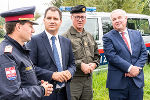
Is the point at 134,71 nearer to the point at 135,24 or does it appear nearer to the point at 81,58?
the point at 81,58

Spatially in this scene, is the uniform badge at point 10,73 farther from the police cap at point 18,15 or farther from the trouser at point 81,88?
the trouser at point 81,88

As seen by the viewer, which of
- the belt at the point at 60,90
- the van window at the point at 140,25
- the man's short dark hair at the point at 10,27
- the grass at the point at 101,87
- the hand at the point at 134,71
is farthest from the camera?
the van window at the point at 140,25

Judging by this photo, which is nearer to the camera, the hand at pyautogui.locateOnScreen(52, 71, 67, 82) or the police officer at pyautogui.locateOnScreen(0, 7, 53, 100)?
the police officer at pyautogui.locateOnScreen(0, 7, 53, 100)

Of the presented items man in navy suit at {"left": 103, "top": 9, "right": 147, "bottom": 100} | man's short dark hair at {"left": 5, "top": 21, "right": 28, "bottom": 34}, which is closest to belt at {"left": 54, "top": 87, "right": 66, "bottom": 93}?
man in navy suit at {"left": 103, "top": 9, "right": 147, "bottom": 100}

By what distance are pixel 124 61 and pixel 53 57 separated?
1087mm

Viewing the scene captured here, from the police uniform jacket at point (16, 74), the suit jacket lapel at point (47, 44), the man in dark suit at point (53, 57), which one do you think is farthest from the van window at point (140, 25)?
the police uniform jacket at point (16, 74)

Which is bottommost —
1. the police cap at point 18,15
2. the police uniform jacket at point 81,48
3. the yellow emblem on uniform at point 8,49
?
the police uniform jacket at point 81,48

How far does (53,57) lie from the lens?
234 cm

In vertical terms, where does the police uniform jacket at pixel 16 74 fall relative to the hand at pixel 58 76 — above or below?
above

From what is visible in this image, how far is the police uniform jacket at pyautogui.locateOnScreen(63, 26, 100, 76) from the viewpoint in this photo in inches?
117

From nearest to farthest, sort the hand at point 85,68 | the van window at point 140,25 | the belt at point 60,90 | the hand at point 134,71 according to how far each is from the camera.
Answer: the belt at point 60,90, the hand at point 134,71, the hand at point 85,68, the van window at point 140,25

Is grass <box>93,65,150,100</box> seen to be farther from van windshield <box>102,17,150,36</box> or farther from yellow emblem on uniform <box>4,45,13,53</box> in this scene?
yellow emblem on uniform <box>4,45,13,53</box>

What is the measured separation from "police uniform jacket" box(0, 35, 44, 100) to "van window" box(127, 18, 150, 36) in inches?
199

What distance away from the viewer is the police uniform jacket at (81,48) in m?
2.98
